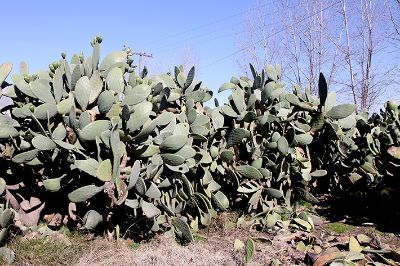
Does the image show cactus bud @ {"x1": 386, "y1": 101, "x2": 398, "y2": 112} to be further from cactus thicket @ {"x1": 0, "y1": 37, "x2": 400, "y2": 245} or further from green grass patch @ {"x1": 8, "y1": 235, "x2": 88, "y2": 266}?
green grass patch @ {"x1": 8, "y1": 235, "x2": 88, "y2": 266}

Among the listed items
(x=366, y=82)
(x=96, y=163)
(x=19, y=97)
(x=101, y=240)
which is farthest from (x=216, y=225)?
(x=366, y=82)

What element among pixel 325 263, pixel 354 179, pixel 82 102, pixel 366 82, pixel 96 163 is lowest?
pixel 366 82

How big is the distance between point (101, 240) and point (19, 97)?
3.33ft

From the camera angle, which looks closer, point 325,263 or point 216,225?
point 325,263

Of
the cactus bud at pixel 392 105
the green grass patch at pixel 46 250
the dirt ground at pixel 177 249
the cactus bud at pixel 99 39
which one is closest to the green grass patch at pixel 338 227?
the dirt ground at pixel 177 249

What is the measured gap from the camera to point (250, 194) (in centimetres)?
348

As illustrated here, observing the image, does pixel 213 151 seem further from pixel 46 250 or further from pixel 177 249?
pixel 46 250

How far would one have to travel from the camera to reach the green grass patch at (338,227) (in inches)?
127

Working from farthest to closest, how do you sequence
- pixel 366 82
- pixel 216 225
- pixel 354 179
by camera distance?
1. pixel 366 82
2. pixel 354 179
3. pixel 216 225

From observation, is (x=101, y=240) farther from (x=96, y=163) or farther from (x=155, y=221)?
(x=96, y=163)

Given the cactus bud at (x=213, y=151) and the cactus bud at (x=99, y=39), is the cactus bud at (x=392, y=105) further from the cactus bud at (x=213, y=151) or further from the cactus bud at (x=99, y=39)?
the cactus bud at (x=99, y=39)

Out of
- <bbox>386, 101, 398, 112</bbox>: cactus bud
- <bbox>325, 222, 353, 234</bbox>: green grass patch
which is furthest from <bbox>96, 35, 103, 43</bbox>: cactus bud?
<bbox>386, 101, 398, 112</bbox>: cactus bud

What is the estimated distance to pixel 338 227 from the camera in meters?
3.34

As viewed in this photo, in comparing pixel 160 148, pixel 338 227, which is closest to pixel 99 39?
pixel 160 148
